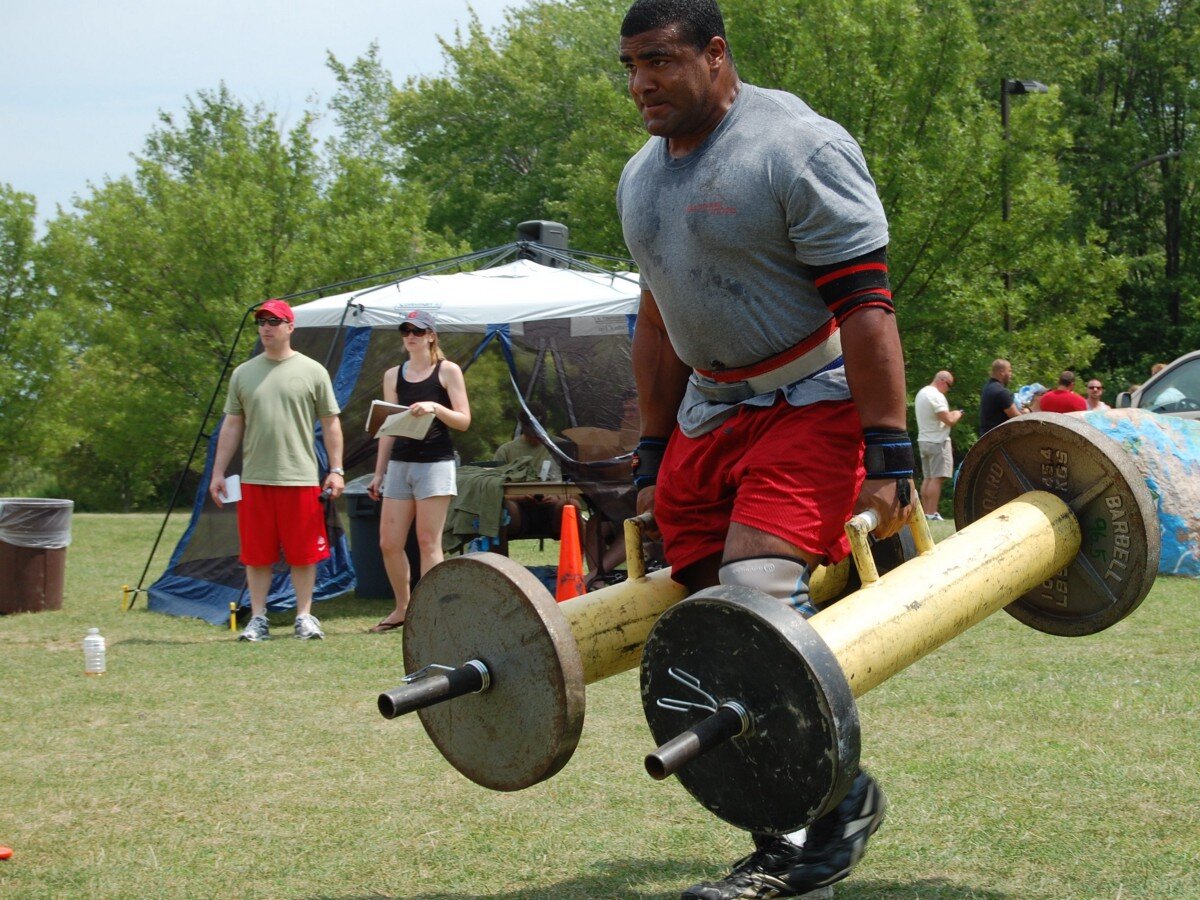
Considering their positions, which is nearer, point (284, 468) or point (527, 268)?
point (284, 468)

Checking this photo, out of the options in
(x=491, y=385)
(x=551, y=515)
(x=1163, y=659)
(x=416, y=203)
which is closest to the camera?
(x=1163, y=659)

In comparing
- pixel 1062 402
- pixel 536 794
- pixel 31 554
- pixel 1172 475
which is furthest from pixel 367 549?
pixel 1062 402

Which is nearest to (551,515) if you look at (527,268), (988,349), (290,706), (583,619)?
(527,268)

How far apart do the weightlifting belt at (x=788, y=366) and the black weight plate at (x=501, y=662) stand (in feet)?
2.36

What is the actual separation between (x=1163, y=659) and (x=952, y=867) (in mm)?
3644

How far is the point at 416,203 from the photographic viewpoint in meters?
28.6

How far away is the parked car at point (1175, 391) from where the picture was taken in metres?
12.1

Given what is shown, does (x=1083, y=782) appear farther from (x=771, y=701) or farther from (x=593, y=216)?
(x=593, y=216)

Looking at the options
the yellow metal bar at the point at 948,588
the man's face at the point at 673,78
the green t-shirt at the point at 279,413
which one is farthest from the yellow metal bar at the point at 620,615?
the green t-shirt at the point at 279,413

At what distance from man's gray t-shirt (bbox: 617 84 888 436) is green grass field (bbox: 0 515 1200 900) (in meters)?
1.37

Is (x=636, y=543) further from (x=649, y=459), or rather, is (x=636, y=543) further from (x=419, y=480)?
(x=419, y=480)

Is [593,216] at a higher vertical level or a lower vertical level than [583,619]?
higher

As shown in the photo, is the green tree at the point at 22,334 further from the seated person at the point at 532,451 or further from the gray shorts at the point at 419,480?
the gray shorts at the point at 419,480

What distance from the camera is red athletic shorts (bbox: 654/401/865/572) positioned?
2.99m
